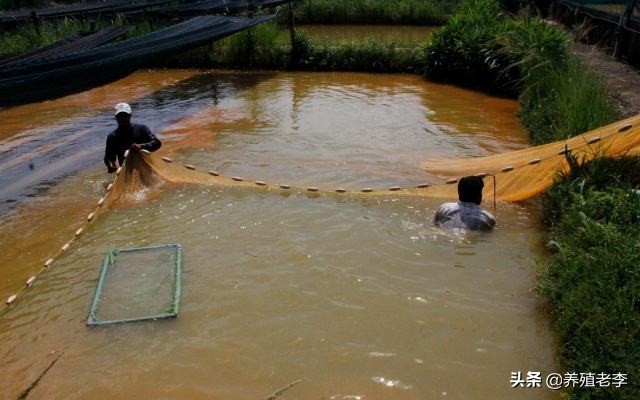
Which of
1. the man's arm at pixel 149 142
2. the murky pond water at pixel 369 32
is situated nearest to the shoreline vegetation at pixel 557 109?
the murky pond water at pixel 369 32

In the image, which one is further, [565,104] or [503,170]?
[565,104]

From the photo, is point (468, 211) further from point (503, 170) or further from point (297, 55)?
point (297, 55)

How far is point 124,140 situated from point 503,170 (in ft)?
14.1

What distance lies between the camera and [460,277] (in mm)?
4445

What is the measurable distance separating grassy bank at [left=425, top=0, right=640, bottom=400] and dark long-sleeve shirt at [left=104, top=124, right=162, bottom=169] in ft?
14.9

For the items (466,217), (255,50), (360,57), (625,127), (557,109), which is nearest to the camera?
(625,127)

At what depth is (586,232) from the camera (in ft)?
13.1

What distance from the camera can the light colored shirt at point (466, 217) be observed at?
5.04m

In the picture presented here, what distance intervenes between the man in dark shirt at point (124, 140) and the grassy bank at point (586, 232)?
4.58 meters

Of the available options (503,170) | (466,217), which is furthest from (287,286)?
(503,170)

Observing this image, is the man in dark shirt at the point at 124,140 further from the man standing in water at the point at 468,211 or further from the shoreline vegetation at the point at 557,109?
the shoreline vegetation at the point at 557,109

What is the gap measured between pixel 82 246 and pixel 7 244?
0.83 m

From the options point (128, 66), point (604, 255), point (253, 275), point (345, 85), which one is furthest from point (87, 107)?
point (604, 255)

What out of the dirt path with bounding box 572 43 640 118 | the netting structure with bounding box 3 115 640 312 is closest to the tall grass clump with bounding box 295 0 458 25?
the dirt path with bounding box 572 43 640 118
